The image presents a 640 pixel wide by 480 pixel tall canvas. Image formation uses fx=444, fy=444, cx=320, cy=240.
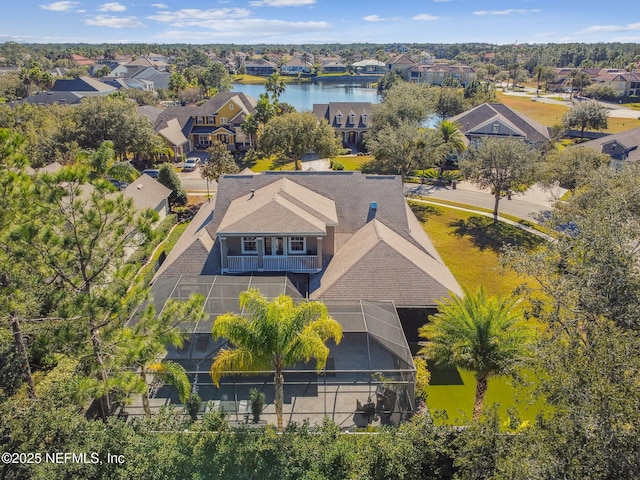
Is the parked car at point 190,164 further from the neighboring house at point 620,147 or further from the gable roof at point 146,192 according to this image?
the neighboring house at point 620,147

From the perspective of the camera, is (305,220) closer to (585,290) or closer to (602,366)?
(585,290)

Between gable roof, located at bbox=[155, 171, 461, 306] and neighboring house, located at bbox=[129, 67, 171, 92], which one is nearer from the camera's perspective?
gable roof, located at bbox=[155, 171, 461, 306]

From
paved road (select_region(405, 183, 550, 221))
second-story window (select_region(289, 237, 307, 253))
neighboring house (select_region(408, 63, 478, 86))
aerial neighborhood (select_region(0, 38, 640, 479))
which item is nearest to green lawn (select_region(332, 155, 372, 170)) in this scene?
paved road (select_region(405, 183, 550, 221))

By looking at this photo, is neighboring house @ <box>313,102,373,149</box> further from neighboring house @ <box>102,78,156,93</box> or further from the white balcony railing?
neighboring house @ <box>102,78,156,93</box>

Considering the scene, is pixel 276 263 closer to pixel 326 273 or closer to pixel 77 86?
pixel 326 273

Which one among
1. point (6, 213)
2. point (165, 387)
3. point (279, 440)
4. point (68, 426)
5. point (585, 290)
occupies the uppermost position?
point (6, 213)

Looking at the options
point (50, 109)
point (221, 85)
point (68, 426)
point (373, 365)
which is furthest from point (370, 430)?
point (221, 85)

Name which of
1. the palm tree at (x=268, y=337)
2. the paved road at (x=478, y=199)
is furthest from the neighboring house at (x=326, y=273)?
the paved road at (x=478, y=199)
